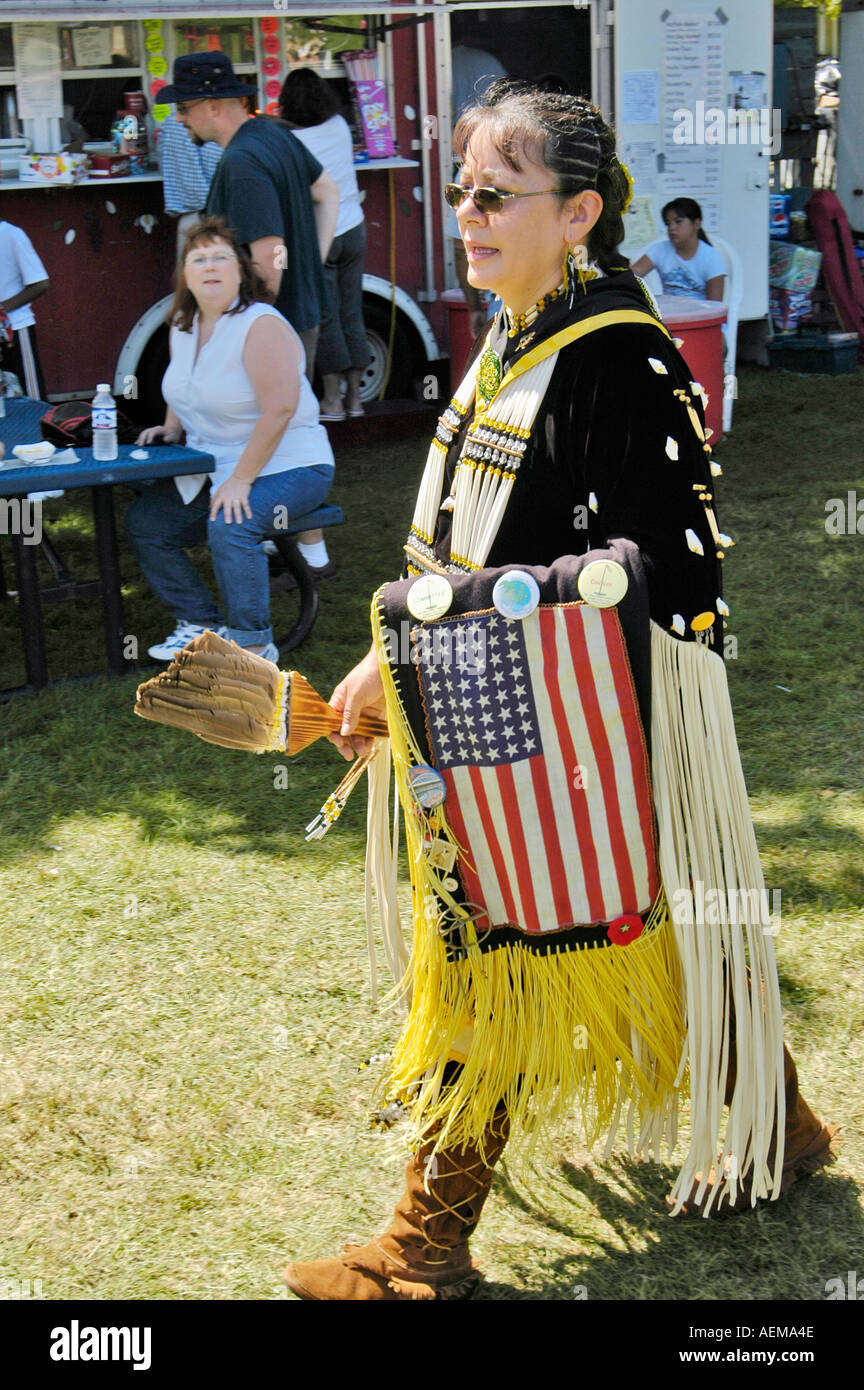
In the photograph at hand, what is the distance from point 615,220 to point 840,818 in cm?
212

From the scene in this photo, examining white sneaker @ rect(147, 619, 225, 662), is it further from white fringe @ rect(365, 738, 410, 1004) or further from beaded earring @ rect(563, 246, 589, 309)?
beaded earring @ rect(563, 246, 589, 309)

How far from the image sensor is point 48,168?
7.15 metres

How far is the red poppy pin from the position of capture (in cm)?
201

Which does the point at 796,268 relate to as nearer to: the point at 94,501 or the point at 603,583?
the point at 94,501

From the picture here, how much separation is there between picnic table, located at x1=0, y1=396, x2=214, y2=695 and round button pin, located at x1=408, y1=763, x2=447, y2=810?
284 cm

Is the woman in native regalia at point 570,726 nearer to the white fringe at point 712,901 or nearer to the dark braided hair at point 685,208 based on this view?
the white fringe at point 712,901

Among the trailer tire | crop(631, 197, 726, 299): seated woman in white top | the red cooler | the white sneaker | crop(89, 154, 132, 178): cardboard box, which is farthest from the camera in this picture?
the trailer tire

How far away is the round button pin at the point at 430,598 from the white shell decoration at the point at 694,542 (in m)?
0.33

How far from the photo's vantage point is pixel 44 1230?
95.1 inches

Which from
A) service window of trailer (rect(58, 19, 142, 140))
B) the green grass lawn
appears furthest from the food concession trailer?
the green grass lawn

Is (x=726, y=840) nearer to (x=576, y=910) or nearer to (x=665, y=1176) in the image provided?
(x=576, y=910)

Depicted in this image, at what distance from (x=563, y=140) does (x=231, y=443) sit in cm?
297

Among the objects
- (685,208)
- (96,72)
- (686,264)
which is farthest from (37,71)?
(686,264)

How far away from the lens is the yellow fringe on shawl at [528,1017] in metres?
2.03
